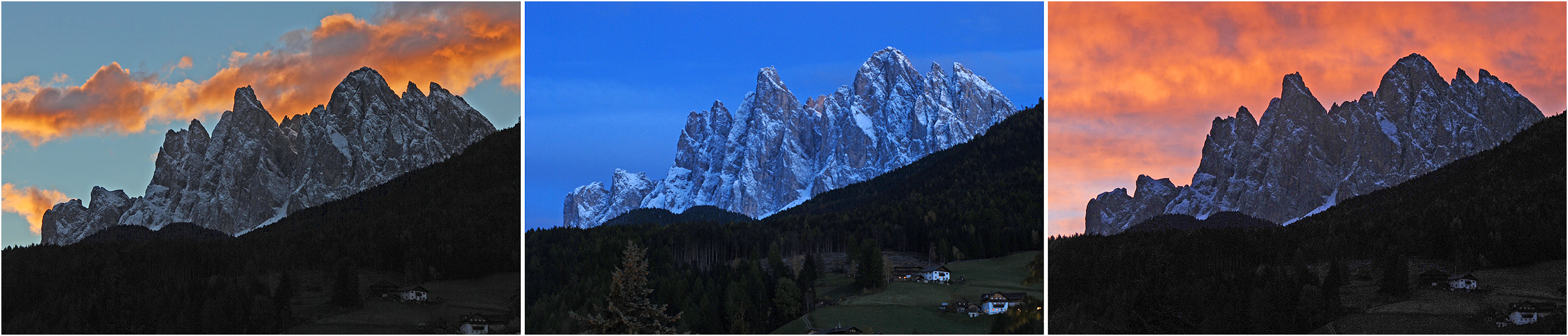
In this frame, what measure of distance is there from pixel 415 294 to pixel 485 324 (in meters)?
8.63

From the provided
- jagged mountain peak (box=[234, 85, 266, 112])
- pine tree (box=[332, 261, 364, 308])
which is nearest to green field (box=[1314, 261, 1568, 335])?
pine tree (box=[332, 261, 364, 308])

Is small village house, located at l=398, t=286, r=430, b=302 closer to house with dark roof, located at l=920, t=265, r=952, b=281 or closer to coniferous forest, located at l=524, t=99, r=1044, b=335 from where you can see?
coniferous forest, located at l=524, t=99, r=1044, b=335

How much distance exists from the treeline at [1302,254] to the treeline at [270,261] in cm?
1731

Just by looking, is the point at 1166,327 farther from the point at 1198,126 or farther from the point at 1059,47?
the point at 1059,47

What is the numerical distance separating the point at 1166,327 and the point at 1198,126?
35.7ft

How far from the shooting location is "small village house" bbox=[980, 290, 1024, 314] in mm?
23547

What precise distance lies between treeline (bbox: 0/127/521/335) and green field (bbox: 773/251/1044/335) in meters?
8.61

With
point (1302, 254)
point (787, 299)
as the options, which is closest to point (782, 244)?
point (787, 299)

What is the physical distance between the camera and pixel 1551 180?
42.7 m

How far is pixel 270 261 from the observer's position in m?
37.6

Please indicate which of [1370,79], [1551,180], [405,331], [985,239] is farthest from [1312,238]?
[405,331]

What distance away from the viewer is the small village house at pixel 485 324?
2405 centimetres

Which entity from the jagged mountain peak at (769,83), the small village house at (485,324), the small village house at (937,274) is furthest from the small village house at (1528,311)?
the jagged mountain peak at (769,83)

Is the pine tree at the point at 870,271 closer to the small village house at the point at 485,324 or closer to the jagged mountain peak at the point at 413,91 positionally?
the small village house at the point at 485,324
